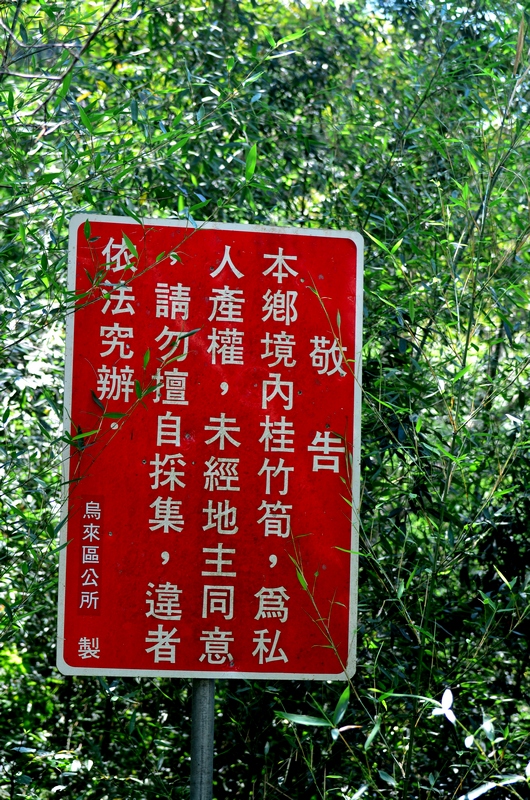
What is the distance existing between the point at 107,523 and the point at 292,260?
74cm

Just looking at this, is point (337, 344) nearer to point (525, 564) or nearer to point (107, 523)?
point (107, 523)

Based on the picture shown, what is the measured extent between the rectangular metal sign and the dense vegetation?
0.46ft

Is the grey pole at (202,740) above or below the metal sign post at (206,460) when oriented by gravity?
below

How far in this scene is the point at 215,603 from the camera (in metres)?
2.12

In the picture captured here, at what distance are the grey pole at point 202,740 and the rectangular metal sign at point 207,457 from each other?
83mm

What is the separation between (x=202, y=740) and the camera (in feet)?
7.02

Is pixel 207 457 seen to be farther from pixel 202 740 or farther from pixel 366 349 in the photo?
pixel 366 349

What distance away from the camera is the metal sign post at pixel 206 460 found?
2.08 metres

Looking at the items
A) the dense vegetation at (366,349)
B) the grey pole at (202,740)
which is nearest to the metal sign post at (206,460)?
the grey pole at (202,740)

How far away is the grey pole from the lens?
2.12m

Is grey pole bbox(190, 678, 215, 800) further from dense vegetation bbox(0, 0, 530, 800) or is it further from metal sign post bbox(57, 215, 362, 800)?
dense vegetation bbox(0, 0, 530, 800)

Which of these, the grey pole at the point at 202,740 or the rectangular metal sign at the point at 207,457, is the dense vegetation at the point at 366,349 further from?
the grey pole at the point at 202,740

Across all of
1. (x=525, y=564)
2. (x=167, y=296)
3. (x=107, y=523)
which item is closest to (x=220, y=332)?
(x=167, y=296)

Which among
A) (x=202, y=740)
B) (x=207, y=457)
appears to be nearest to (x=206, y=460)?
(x=207, y=457)
